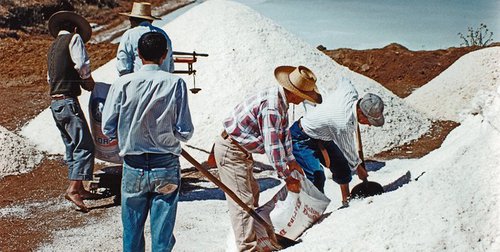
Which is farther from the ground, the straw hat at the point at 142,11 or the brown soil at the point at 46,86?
the straw hat at the point at 142,11

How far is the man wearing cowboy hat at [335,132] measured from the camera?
4422 millimetres

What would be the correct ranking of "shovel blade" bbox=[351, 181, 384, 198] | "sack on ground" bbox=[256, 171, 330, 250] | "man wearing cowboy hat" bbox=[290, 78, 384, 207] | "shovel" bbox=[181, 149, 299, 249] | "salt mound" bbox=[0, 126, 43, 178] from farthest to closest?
"salt mound" bbox=[0, 126, 43, 178] → "shovel blade" bbox=[351, 181, 384, 198] → "man wearing cowboy hat" bbox=[290, 78, 384, 207] → "sack on ground" bbox=[256, 171, 330, 250] → "shovel" bbox=[181, 149, 299, 249]

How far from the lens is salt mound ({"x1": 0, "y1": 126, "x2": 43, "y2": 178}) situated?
6789mm


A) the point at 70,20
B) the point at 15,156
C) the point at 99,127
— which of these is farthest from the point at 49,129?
the point at 70,20

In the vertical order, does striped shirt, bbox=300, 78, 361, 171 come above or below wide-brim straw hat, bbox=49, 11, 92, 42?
below

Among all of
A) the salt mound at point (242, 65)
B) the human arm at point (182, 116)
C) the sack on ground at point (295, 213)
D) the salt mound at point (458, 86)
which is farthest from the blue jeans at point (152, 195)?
the salt mound at point (458, 86)

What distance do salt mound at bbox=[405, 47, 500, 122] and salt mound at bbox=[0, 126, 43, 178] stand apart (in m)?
5.13

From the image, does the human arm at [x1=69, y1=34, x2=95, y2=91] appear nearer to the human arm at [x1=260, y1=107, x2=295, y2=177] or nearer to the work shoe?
the work shoe

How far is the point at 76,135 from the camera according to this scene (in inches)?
214

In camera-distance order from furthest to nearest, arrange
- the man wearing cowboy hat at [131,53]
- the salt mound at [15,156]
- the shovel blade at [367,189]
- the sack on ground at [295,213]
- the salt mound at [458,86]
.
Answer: the salt mound at [458,86]
the salt mound at [15,156]
the man wearing cowboy hat at [131,53]
the shovel blade at [367,189]
the sack on ground at [295,213]

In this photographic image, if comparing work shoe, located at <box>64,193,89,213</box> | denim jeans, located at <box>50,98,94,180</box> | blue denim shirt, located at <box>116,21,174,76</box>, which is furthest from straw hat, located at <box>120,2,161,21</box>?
work shoe, located at <box>64,193,89,213</box>

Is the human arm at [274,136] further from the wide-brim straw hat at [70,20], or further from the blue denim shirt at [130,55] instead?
the wide-brim straw hat at [70,20]

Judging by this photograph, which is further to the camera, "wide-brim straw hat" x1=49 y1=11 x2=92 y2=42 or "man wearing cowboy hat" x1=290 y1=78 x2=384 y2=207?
"wide-brim straw hat" x1=49 y1=11 x2=92 y2=42

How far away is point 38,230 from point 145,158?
209cm
